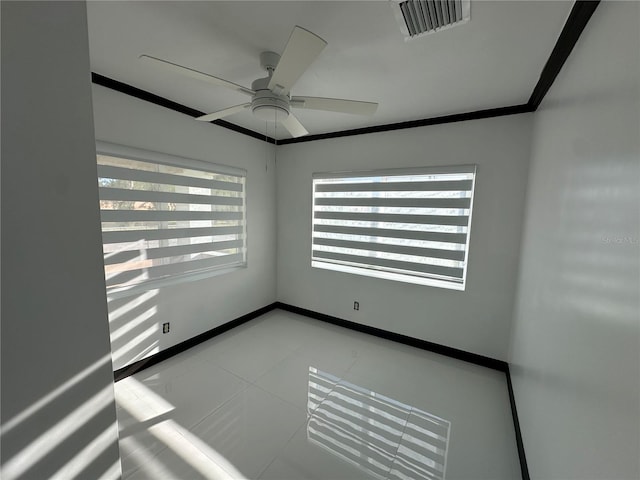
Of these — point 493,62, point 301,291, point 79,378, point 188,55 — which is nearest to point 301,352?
point 301,291

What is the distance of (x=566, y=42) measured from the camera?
1.42 m

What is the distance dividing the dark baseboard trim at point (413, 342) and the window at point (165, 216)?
1.34m

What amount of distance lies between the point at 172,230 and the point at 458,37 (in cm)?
272

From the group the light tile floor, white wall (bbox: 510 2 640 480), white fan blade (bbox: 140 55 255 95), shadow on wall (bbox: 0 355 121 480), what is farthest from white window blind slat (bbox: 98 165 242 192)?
white wall (bbox: 510 2 640 480)

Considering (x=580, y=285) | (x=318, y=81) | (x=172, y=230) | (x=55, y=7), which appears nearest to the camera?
(x=55, y=7)

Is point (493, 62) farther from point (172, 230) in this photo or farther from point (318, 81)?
point (172, 230)

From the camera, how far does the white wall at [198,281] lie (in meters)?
2.20

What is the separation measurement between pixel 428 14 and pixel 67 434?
84.7 inches

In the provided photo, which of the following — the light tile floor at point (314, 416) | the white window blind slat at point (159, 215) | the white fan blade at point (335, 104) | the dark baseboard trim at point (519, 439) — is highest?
the white fan blade at point (335, 104)

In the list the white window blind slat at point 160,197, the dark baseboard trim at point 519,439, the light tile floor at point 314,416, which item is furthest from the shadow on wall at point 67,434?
the dark baseboard trim at point 519,439

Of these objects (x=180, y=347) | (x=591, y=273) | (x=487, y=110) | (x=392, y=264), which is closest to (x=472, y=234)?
(x=392, y=264)

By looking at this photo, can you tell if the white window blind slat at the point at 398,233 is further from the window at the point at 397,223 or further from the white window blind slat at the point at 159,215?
the white window blind slat at the point at 159,215

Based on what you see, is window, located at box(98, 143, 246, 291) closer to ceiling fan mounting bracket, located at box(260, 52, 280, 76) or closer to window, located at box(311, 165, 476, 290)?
window, located at box(311, 165, 476, 290)

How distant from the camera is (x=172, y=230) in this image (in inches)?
102
